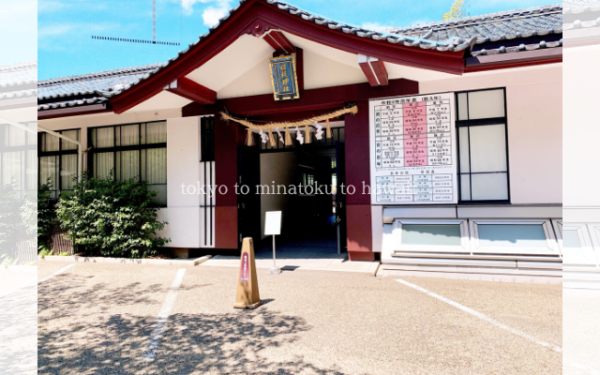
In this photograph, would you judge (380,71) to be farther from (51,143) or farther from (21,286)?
(51,143)

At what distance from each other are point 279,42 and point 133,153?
4.55 meters

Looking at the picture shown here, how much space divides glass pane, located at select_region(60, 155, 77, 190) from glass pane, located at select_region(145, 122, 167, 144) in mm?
2329

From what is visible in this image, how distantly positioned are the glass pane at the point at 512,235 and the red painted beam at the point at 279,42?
191 inches

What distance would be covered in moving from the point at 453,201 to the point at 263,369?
4.91 m

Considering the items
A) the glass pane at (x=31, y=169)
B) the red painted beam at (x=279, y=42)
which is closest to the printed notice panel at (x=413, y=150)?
the red painted beam at (x=279, y=42)

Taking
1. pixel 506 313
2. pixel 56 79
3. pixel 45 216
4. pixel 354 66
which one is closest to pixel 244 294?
pixel 506 313

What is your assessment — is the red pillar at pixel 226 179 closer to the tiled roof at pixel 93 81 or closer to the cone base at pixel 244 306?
the cone base at pixel 244 306

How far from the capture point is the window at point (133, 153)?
8484mm

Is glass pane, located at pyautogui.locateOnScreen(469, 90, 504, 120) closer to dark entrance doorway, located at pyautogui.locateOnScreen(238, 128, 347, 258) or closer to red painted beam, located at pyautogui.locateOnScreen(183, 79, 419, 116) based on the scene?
red painted beam, located at pyautogui.locateOnScreen(183, 79, 419, 116)

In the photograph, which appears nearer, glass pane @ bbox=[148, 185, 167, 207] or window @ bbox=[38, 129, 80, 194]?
glass pane @ bbox=[148, 185, 167, 207]

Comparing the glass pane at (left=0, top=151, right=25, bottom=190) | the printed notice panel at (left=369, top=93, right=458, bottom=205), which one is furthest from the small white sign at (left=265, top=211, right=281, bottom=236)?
the glass pane at (left=0, top=151, right=25, bottom=190)

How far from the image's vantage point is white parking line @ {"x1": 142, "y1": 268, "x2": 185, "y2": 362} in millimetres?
3374

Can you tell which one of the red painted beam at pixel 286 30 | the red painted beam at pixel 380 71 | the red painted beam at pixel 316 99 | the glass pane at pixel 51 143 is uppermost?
the red painted beam at pixel 286 30

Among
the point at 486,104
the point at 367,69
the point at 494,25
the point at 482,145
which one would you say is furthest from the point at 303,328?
the point at 494,25
